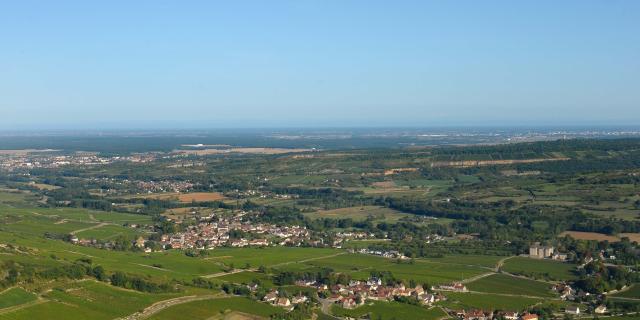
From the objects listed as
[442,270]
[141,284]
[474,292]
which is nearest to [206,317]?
[141,284]

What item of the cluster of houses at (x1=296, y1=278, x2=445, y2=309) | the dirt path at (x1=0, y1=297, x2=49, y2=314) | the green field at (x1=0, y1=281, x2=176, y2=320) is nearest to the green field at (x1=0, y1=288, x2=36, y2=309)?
the dirt path at (x1=0, y1=297, x2=49, y2=314)

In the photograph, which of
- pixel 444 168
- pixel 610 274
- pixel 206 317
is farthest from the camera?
pixel 444 168

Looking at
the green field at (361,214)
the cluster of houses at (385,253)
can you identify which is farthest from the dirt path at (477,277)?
the green field at (361,214)

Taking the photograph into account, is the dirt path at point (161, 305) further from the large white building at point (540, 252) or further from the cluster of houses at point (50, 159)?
the cluster of houses at point (50, 159)

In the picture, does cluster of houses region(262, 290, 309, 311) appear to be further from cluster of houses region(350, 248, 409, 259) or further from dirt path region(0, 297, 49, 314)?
cluster of houses region(350, 248, 409, 259)

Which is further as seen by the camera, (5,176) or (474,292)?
(5,176)

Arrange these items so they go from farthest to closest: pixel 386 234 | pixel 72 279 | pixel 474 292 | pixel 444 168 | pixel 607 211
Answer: pixel 444 168 → pixel 607 211 → pixel 386 234 → pixel 474 292 → pixel 72 279

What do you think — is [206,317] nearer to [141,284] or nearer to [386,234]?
[141,284]

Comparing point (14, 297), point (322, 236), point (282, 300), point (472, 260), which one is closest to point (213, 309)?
point (282, 300)
